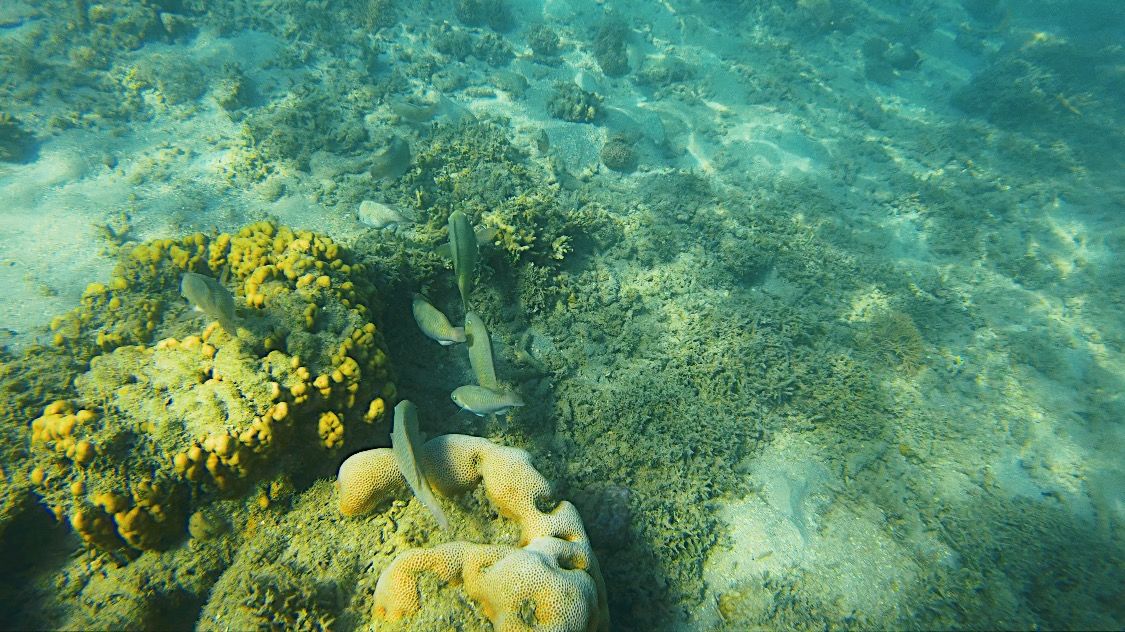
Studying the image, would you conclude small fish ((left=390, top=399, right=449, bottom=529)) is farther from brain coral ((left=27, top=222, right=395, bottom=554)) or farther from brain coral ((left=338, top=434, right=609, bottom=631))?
brain coral ((left=27, top=222, right=395, bottom=554))

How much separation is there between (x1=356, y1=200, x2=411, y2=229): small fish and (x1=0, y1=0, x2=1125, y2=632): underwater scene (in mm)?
44

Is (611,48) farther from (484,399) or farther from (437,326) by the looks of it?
(484,399)

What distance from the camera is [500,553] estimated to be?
9.68ft

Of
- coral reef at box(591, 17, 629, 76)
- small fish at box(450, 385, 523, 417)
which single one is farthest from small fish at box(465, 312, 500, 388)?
coral reef at box(591, 17, 629, 76)

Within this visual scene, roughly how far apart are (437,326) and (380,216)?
11.2ft

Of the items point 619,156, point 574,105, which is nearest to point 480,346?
point 619,156

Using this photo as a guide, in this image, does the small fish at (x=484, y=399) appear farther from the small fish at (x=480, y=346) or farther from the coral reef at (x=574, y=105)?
the coral reef at (x=574, y=105)

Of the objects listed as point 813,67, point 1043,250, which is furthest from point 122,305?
point 813,67

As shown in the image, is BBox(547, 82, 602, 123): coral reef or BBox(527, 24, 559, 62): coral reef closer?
BBox(547, 82, 602, 123): coral reef

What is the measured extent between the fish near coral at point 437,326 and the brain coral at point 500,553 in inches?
32.7

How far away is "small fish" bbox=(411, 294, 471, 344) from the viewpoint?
373cm

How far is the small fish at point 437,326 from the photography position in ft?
12.2

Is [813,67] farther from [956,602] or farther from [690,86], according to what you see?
[956,602]

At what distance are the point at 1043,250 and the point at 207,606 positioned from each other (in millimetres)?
14591
